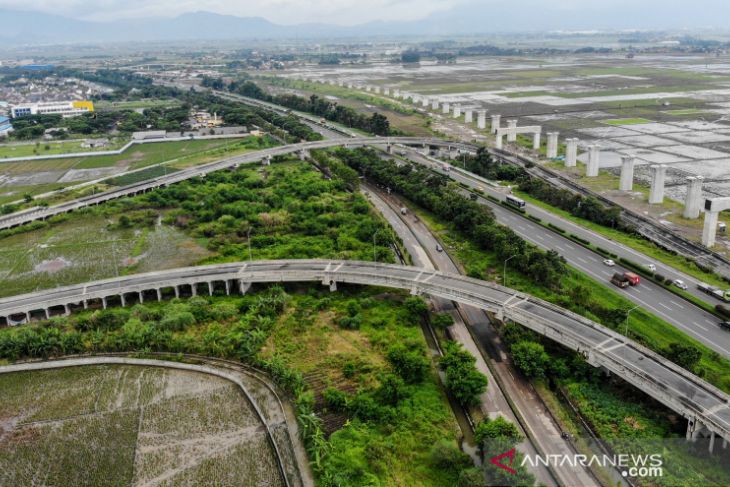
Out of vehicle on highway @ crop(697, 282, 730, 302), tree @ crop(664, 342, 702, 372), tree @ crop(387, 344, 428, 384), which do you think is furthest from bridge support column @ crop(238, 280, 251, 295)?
vehicle on highway @ crop(697, 282, 730, 302)

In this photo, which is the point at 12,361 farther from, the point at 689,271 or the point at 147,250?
the point at 689,271

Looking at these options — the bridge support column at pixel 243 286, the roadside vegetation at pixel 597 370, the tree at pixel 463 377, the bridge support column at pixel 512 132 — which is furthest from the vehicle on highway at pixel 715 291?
the bridge support column at pixel 512 132

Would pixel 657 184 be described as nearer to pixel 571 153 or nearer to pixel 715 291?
pixel 571 153

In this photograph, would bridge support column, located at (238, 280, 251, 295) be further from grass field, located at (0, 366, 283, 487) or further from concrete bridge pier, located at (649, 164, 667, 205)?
concrete bridge pier, located at (649, 164, 667, 205)

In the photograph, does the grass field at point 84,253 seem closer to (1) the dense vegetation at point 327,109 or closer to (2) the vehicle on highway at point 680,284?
(2) the vehicle on highway at point 680,284

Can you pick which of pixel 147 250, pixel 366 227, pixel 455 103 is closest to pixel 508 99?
pixel 455 103

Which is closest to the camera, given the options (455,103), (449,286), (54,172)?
(449,286)

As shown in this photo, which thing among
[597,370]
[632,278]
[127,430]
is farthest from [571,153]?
[127,430]
